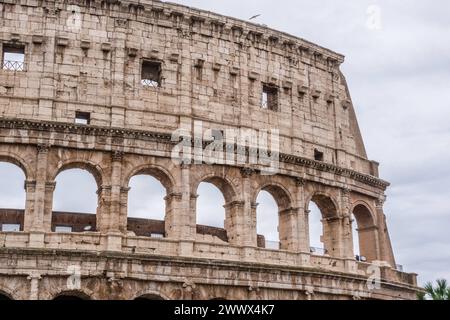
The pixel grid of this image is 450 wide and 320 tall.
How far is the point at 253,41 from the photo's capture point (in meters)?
27.0

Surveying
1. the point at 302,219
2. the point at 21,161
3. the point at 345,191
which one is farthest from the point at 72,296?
the point at 345,191

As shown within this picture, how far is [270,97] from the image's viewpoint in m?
27.3

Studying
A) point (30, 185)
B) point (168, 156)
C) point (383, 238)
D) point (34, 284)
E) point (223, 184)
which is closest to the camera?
point (34, 284)

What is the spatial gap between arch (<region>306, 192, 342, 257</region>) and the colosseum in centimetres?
6

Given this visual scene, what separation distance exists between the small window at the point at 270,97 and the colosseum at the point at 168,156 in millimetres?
55

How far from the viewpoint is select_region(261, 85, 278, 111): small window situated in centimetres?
2708

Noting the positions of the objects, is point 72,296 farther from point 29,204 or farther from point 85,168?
point 85,168

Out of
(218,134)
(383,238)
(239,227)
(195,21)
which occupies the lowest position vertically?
(239,227)

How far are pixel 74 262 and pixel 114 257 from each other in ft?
3.99

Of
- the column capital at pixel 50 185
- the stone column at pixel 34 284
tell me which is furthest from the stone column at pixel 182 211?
the stone column at pixel 34 284

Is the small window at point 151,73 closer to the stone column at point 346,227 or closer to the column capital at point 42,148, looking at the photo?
the column capital at point 42,148

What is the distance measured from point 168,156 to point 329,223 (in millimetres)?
7458
